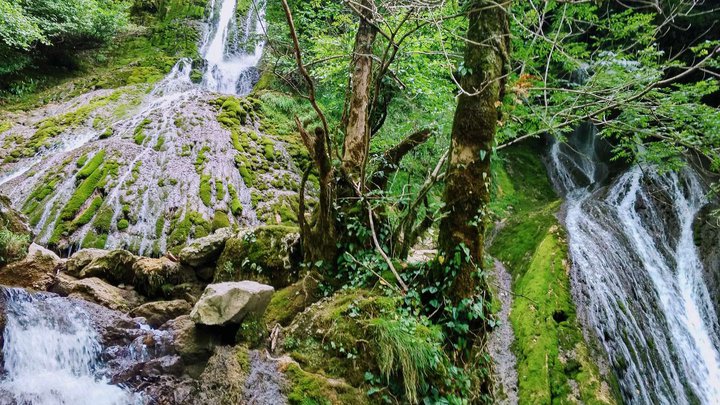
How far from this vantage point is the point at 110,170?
28.1ft

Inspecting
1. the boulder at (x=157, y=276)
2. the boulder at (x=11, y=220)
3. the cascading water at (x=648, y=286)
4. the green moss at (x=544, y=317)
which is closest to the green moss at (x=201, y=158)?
the boulder at (x=157, y=276)

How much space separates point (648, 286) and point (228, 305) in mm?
7349

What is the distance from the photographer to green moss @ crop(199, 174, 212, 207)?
27.7 ft

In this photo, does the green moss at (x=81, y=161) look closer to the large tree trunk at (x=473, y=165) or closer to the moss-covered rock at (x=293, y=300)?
the moss-covered rock at (x=293, y=300)

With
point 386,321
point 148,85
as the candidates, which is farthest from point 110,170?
point 386,321

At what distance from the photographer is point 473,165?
136 inches

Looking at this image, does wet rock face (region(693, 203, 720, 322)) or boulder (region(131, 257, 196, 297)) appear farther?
wet rock face (region(693, 203, 720, 322))

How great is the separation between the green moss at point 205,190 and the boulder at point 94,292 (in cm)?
283

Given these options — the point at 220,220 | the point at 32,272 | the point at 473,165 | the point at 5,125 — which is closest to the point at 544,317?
the point at 473,165

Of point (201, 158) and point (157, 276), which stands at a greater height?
point (201, 158)

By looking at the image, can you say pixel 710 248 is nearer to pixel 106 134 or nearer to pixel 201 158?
pixel 201 158

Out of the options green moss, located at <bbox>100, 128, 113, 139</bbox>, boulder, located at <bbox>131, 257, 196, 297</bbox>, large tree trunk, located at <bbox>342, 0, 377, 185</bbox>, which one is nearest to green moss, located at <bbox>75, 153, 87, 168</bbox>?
green moss, located at <bbox>100, 128, 113, 139</bbox>

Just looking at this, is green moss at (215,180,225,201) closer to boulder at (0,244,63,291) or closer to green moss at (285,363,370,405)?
boulder at (0,244,63,291)

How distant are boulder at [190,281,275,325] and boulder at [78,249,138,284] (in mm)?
3350
